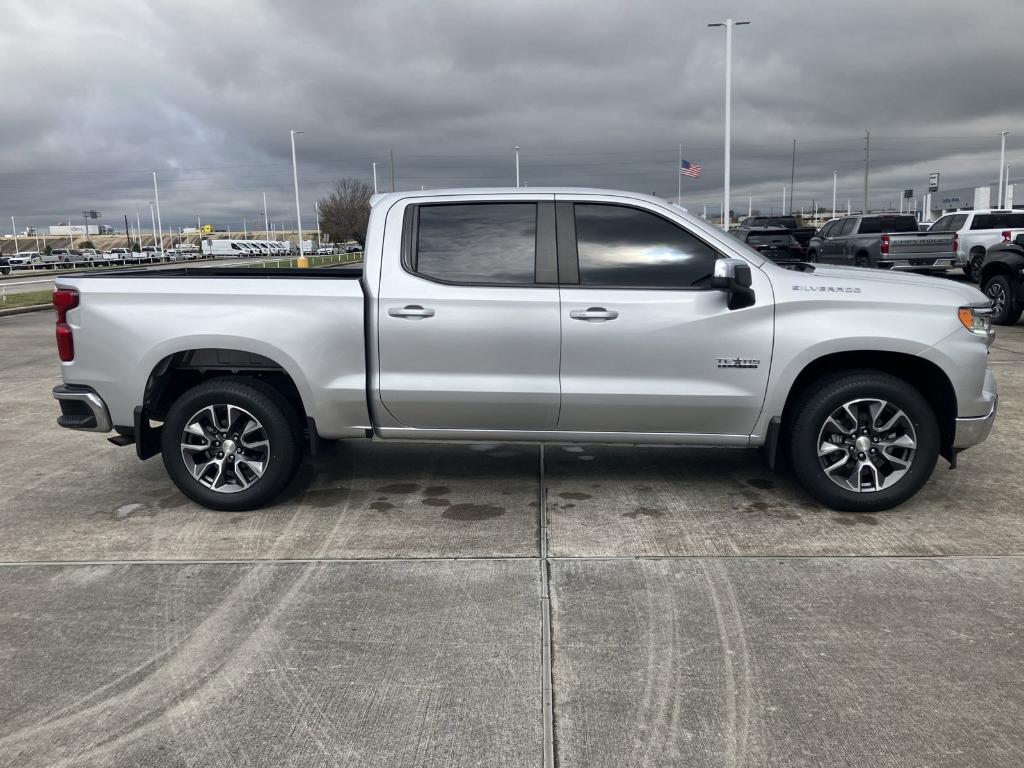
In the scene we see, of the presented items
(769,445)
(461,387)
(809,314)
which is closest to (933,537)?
(769,445)

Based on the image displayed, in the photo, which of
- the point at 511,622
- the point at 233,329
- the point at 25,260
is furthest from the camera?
the point at 25,260

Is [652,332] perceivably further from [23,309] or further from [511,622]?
[23,309]

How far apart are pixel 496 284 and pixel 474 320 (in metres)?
0.26

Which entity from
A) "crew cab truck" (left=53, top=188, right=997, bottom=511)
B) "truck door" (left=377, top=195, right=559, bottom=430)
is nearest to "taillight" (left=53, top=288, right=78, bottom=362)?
"crew cab truck" (left=53, top=188, right=997, bottom=511)

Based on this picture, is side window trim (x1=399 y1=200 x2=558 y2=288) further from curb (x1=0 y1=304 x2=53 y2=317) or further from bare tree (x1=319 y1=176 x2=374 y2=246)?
bare tree (x1=319 y1=176 x2=374 y2=246)

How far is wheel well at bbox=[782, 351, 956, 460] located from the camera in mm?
A: 5074

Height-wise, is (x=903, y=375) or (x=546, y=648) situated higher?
(x=903, y=375)

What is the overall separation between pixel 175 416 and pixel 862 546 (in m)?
3.97

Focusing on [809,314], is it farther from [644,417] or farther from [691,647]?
[691,647]

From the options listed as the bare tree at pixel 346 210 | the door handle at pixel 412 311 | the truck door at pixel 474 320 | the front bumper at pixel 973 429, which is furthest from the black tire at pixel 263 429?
the bare tree at pixel 346 210

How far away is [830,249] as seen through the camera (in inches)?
964

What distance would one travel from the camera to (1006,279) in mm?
13797

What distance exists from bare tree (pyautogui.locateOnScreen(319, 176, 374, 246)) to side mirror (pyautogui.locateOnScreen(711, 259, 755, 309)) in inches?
2732

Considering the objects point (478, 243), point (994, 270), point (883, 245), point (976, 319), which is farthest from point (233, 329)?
point (883, 245)
